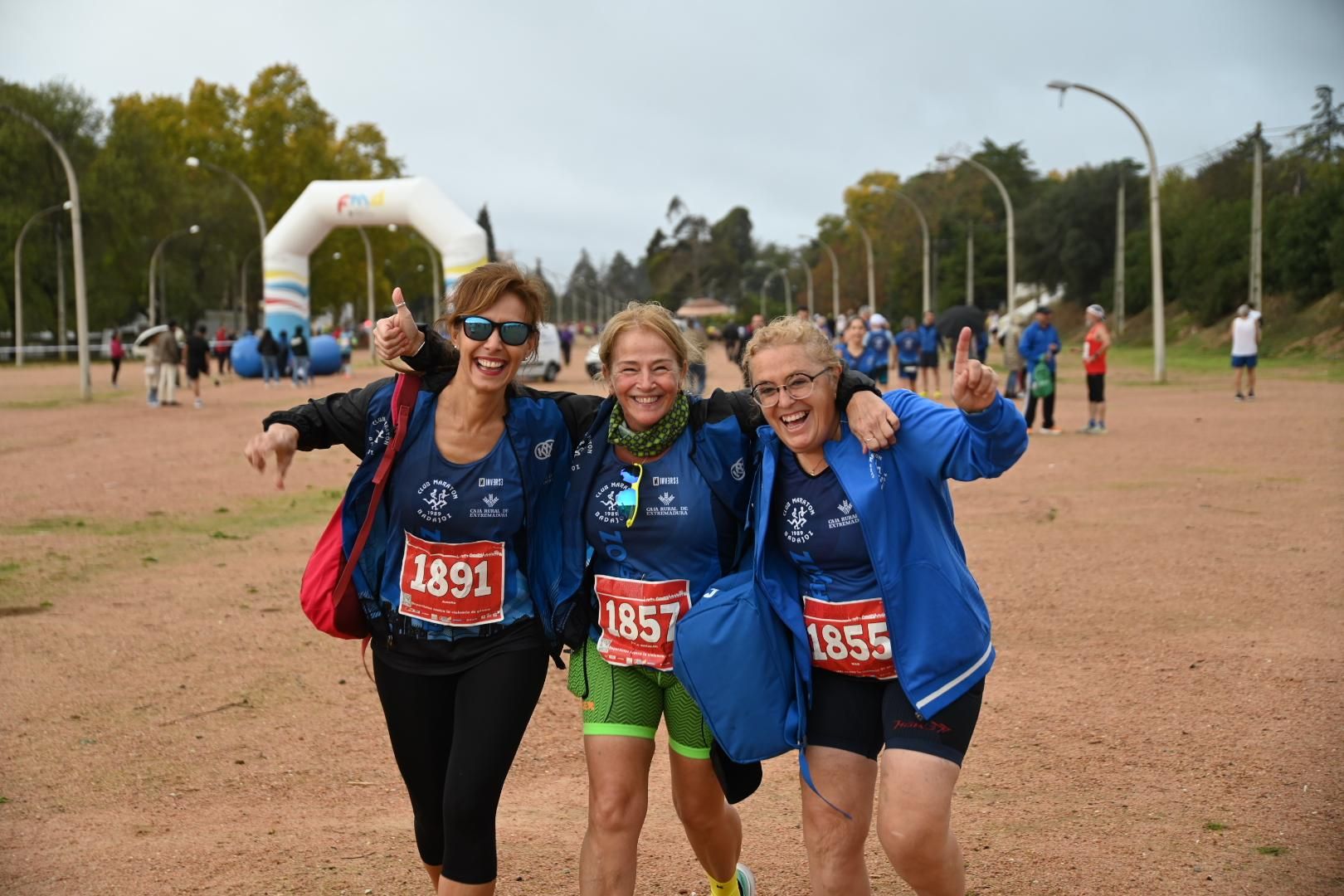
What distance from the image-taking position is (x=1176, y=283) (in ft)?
213

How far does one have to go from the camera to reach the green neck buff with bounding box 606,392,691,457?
4113 millimetres

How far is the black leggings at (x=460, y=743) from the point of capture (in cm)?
392

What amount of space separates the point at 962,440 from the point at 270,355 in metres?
39.1

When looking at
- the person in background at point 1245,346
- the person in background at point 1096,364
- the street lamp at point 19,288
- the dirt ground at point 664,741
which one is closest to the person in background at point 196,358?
the dirt ground at point 664,741

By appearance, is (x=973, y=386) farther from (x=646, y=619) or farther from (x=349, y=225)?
(x=349, y=225)

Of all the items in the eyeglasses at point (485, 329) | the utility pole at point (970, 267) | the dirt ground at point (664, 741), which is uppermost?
the utility pole at point (970, 267)

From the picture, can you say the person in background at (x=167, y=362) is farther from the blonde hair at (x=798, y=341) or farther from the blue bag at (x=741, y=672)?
the blue bag at (x=741, y=672)

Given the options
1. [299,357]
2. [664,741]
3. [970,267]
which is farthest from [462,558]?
[970,267]

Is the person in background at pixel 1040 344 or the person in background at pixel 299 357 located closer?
the person in background at pixel 1040 344

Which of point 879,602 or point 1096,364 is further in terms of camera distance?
point 1096,364

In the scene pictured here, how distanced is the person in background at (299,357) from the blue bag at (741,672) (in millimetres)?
36997

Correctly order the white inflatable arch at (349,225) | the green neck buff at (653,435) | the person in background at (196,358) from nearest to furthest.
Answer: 1. the green neck buff at (653,435)
2. the person in background at (196,358)
3. the white inflatable arch at (349,225)

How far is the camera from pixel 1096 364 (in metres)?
19.7

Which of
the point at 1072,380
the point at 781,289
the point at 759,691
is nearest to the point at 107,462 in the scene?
the point at 759,691
